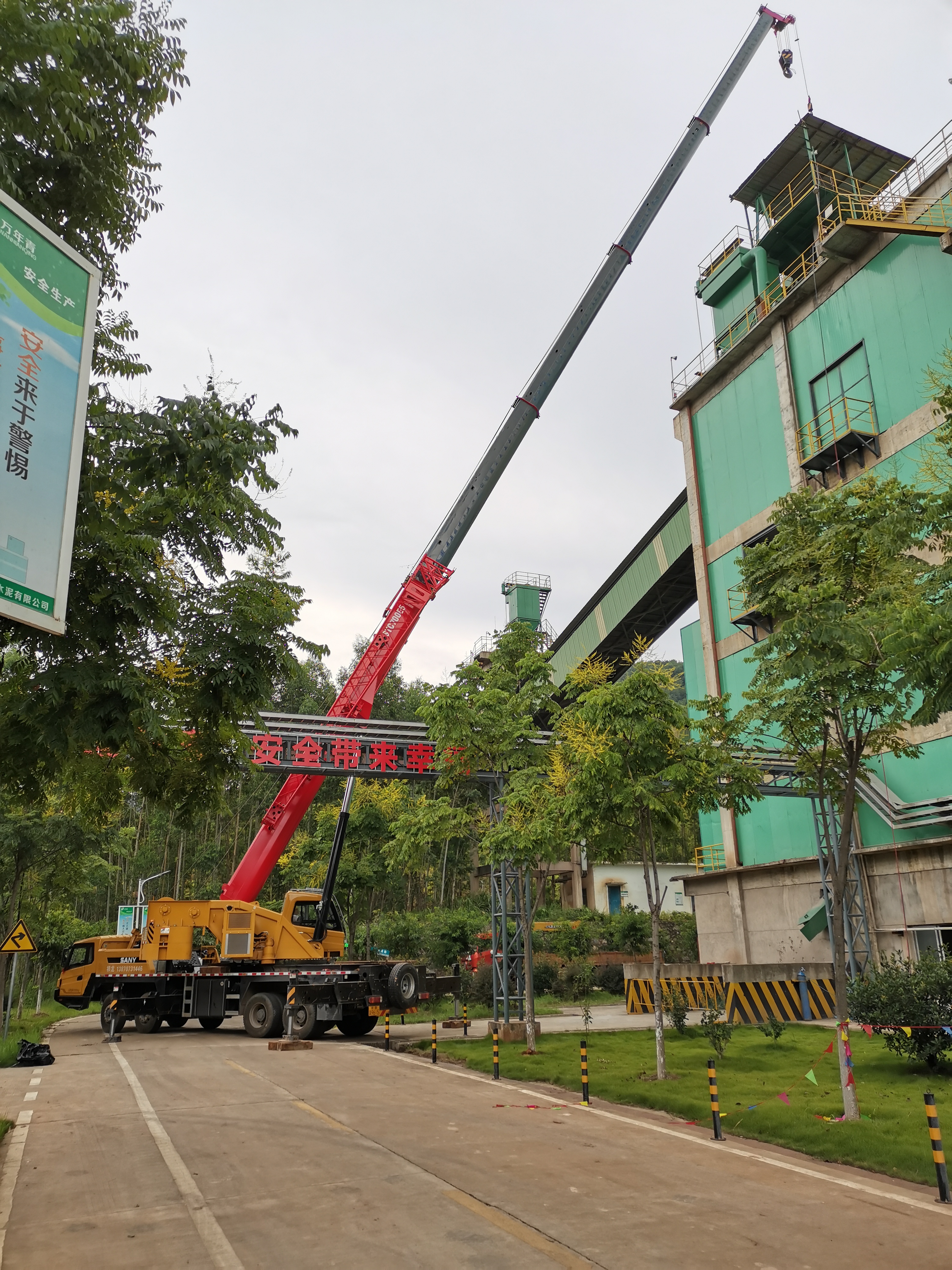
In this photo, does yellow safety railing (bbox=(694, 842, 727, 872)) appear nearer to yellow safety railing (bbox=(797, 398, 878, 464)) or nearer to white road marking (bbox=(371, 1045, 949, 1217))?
yellow safety railing (bbox=(797, 398, 878, 464))

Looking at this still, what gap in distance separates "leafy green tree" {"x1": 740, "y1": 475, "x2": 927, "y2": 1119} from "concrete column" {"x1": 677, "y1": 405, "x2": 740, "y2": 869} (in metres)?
17.0

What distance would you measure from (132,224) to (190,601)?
12.0 feet

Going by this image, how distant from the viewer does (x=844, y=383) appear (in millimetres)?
26172

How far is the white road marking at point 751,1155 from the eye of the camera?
7.76 m

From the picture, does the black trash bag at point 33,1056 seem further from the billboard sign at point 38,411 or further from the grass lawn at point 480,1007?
the billboard sign at point 38,411

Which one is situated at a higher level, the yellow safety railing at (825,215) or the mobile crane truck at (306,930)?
the yellow safety railing at (825,215)

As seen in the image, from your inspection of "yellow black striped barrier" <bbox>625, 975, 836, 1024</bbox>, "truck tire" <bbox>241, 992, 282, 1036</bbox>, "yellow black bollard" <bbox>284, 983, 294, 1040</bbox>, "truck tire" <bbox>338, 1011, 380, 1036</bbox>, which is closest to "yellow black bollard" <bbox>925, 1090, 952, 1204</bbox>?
"yellow black striped barrier" <bbox>625, 975, 836, 1024</bbox>

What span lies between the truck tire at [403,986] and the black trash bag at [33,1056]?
7.63m

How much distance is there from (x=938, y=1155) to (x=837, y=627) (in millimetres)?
5733

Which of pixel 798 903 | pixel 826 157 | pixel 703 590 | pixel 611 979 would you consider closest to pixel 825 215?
pixel 826 157

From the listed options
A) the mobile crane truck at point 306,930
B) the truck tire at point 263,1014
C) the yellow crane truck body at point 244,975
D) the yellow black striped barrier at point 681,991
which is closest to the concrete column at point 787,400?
the mobile crane truck at point 306,930

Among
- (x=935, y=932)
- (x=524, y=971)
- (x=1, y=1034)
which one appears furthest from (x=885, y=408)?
(x=1, y=1034)

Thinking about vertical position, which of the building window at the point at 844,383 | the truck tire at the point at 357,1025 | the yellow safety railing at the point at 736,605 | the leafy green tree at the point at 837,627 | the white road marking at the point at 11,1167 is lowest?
the truck tire at the point at 357,1025

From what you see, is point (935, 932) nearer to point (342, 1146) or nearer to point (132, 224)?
point (342, 1146)
